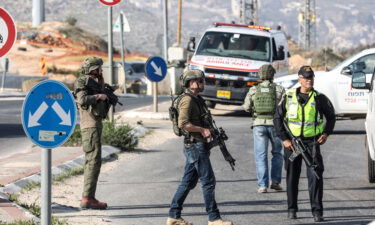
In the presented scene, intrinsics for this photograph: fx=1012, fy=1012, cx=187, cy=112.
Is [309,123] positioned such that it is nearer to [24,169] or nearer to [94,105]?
[94,105]

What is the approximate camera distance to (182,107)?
32.7ft

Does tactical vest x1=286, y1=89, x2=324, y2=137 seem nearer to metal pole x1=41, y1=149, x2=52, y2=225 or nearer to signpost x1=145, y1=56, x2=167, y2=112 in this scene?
metal pole x1=41, y1=149, x2=52, y2=225

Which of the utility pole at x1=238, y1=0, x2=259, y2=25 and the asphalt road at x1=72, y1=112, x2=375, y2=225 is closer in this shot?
the asphalt road at x1=72, y1=112, x2=375, y2=225

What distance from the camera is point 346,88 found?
71.1 ft

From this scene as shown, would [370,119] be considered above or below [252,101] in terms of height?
below

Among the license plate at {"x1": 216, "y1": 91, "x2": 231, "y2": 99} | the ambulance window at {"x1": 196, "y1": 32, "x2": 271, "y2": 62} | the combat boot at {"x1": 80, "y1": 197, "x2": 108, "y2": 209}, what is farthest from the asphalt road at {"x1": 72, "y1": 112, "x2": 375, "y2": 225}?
the ambulance window at {"x1": 196, "y1": 32, "x2": 271, "y2": 62}

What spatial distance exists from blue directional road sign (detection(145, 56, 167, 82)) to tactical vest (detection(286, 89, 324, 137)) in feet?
46.6

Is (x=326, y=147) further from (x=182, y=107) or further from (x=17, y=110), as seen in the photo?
(x=17, y=110)

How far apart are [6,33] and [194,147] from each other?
2241mm

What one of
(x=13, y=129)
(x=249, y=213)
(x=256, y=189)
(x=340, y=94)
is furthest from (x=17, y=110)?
(x=249, y=213)

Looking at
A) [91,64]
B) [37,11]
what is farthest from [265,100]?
[37,11]

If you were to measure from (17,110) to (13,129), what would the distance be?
6086 mm

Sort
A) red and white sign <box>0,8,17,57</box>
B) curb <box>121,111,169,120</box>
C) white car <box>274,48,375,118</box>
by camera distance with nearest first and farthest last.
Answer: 1. red and white sign <box>0,8,17,57</box>
2. white car <box>274,48,375,118</box>
3. curb <box>121,111,169,120</box>

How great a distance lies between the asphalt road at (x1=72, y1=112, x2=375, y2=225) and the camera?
11.0 metres
